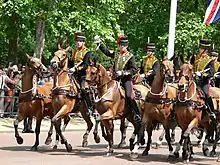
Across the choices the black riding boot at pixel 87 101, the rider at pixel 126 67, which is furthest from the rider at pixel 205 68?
the black riding boot at pixel 87 101

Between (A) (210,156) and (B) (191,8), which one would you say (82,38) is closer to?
(A) (210,156)

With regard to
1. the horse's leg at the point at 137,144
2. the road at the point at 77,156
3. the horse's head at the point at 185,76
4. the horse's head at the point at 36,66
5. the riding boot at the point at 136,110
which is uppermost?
the horse's head at the point at 36,66

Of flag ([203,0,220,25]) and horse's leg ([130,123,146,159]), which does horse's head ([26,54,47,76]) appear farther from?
flag ([203,0,220,25])

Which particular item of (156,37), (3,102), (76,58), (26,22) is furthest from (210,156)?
(156,37)

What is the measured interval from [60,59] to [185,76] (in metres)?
3.78

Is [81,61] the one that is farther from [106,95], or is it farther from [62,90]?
[106,95]

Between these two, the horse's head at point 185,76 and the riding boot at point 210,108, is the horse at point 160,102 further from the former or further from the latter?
the riding boot at point 210,108

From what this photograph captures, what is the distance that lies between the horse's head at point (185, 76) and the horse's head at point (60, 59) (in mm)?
3577

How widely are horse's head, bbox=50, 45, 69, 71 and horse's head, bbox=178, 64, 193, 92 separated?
11.7 feet

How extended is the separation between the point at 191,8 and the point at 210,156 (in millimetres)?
25548

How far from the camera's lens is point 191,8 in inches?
1607

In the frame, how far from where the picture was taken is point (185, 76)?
14.3 metres

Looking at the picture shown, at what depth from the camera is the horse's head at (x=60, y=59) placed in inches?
627

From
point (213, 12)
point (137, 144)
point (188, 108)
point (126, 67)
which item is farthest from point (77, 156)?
point (213, 12)
